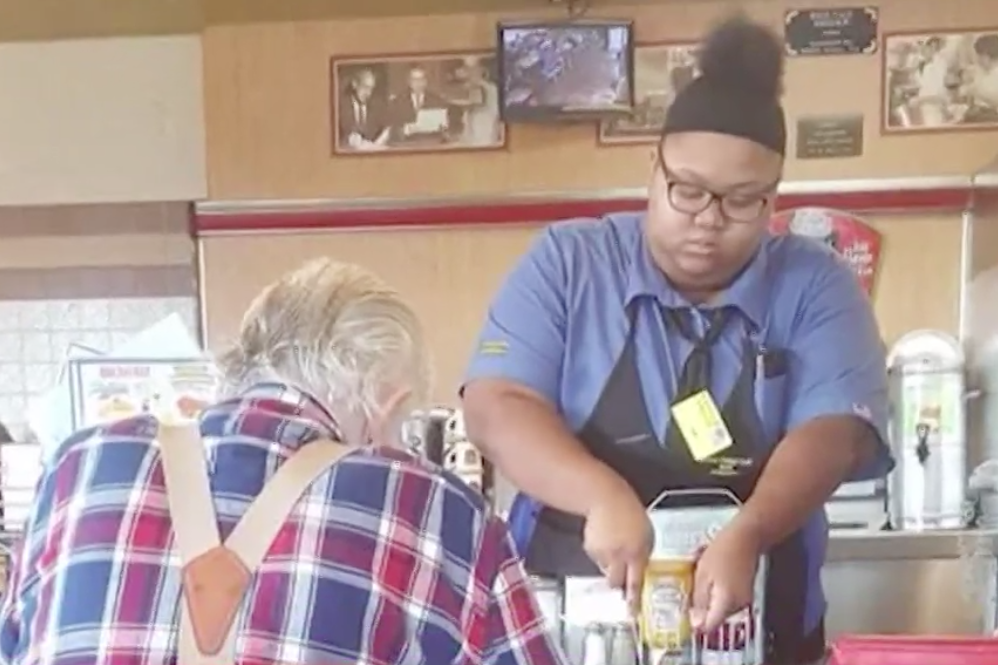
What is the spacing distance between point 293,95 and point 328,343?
1.29 metres

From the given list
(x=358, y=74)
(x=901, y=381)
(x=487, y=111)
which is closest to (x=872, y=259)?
(x=901, y=381)

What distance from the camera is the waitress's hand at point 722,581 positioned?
123cm

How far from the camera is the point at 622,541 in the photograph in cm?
123

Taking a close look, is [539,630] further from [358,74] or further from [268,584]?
[358,74]

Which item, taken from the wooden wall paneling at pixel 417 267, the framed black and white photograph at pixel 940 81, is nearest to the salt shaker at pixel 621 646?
the wooden wall paneling at pixel 417 267

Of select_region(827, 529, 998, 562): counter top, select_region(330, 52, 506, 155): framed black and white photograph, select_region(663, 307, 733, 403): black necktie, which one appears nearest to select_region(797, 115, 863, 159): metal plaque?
select_region(330, 52, 506, 155): framed black and white photograph

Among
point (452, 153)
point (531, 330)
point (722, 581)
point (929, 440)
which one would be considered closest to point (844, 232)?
point (929, 440)

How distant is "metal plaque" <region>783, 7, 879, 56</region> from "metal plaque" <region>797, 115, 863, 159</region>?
11cm

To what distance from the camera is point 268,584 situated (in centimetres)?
114

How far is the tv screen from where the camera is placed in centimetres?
237

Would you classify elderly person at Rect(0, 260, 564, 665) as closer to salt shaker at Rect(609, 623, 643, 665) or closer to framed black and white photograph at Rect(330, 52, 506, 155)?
salt shaker at Rect(609, 623, 643, 665)

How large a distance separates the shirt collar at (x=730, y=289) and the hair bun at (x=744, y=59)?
0.18 metres

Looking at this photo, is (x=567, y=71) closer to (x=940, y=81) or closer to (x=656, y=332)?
(x=940, y=81)

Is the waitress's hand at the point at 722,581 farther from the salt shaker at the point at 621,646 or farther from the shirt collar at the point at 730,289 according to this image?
the salt shaker at the point at 621,646
